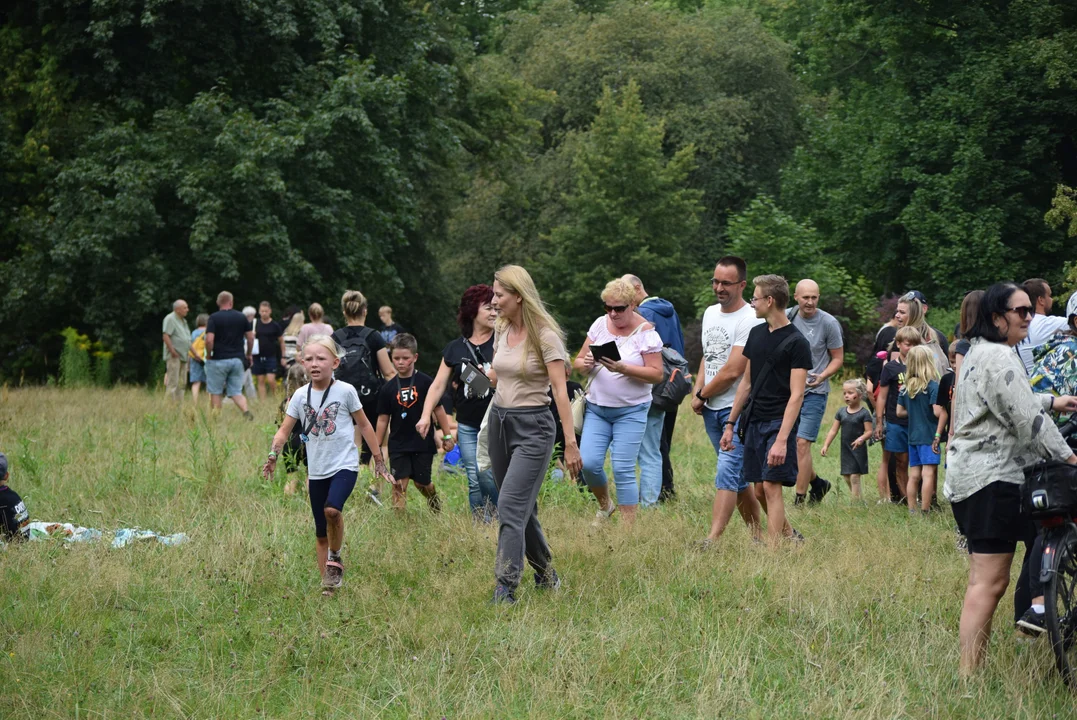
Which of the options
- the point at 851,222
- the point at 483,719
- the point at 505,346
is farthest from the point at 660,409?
the point at 851,222

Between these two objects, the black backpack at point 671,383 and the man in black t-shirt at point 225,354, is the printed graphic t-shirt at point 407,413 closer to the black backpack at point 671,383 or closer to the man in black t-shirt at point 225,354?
the black backpack at point 671,383

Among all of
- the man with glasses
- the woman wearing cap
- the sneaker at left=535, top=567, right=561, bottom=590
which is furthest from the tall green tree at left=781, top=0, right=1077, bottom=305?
the sneaker at left=535, top=567, right=561, bottom=590

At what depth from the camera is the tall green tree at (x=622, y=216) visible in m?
42.7

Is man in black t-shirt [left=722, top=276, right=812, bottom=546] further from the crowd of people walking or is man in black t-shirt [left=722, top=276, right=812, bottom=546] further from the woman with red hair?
the woman with red hair

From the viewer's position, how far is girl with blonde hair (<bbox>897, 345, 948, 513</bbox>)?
1038cm

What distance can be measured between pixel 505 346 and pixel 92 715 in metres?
2.96

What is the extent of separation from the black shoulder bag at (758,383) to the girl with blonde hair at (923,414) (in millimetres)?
2833

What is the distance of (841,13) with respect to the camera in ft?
121

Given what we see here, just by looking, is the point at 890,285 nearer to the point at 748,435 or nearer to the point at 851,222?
the point at 851,222

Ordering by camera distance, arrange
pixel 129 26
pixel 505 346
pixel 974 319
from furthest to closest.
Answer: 1. pixel 129 26
2. pixel 505 346
3. pixel 974 319

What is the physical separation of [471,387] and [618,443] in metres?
1.14

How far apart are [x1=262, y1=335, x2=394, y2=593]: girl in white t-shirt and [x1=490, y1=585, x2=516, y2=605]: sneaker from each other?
42.0 inches

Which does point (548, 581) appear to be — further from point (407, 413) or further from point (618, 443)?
point (407, 413)

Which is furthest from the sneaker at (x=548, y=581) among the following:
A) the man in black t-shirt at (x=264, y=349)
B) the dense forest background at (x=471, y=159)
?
the dense forest background at (x=471, y=159)
